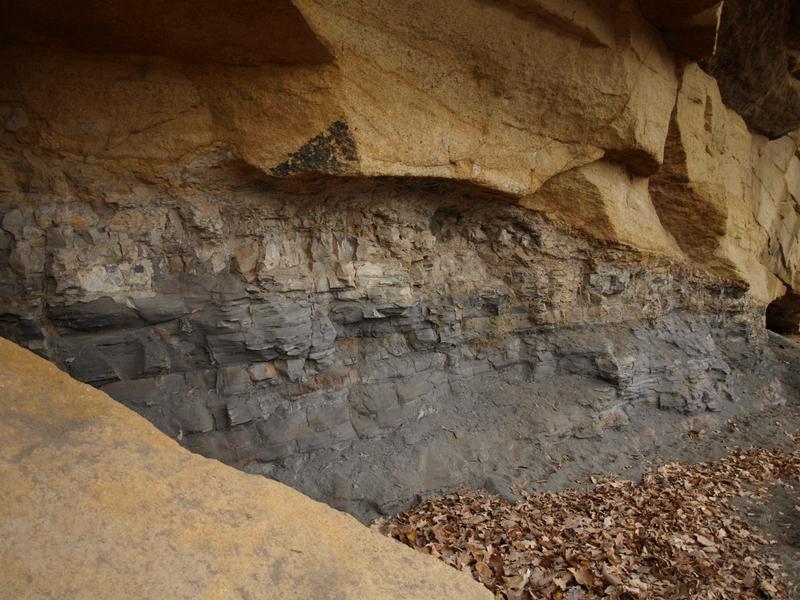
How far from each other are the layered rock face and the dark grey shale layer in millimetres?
23

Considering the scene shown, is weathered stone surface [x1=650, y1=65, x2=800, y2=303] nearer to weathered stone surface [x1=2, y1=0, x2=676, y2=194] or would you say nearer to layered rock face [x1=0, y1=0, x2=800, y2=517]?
layered rock face [x1=0, y1=0, x2=800, y2=517]

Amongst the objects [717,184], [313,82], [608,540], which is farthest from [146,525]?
[717,184]

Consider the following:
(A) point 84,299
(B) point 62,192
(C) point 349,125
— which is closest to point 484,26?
(C) point 349,125

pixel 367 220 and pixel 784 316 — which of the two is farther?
pixel 784 316

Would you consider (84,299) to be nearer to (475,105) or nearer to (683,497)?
(475,105)

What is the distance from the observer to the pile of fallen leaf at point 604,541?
3.33 m

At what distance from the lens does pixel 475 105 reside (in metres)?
4.23

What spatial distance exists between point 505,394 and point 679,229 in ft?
12.6

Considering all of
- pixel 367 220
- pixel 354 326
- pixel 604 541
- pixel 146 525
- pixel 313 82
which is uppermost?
pixel 313 82

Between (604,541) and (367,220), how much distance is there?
3.53 m

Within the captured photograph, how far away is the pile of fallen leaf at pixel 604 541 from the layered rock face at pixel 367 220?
510mm

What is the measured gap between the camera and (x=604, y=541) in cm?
378

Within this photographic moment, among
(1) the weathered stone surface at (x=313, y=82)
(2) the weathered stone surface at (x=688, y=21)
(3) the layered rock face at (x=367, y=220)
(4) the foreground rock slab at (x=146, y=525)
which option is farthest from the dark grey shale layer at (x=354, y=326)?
(2) the weathered stone surface at (x=688, y=21)

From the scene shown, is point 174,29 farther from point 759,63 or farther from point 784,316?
point 784,316
